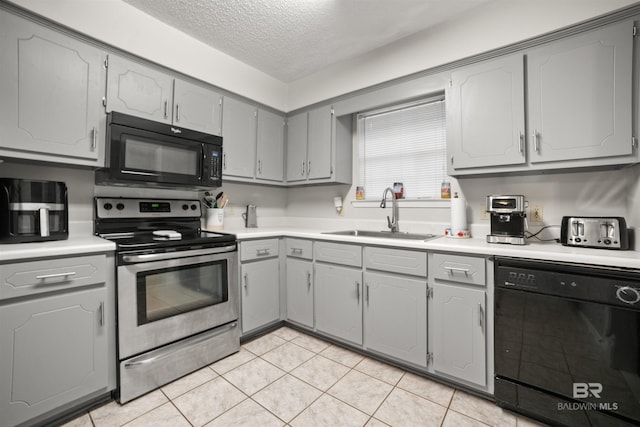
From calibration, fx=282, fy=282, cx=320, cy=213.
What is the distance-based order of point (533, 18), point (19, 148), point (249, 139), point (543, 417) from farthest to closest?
point (249, 139), point (533, 18), point (19, 148), point (543, 417)

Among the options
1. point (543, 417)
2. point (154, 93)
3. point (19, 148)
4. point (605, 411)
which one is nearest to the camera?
point (605, 411)

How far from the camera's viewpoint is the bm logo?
1315 mm

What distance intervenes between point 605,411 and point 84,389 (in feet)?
8.44

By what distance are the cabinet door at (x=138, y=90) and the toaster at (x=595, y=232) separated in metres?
2.84

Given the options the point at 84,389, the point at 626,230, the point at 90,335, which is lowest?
the point at 84,389

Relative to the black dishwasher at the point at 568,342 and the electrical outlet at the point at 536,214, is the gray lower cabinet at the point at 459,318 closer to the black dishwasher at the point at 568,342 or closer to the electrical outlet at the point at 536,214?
the black dishwasher at the point at 568,342

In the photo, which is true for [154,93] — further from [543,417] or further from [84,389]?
[543,417]

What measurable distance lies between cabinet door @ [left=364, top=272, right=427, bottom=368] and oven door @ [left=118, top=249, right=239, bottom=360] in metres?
1.04

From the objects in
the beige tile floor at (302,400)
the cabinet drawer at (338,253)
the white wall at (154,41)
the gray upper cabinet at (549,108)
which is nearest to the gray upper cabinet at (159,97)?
the white wall at (154,41)

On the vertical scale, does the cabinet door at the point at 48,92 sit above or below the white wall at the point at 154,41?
below

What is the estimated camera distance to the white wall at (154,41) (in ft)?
5.70

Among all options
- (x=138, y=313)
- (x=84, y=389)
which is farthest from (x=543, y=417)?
(x=84, y=389)

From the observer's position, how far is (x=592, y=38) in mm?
1604

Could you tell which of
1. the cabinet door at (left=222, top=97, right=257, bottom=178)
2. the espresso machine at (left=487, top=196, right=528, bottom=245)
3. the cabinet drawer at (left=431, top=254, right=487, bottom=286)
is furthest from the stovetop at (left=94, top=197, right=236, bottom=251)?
the espresso machine at (left=487, top=196, right=528, bottom=245)
